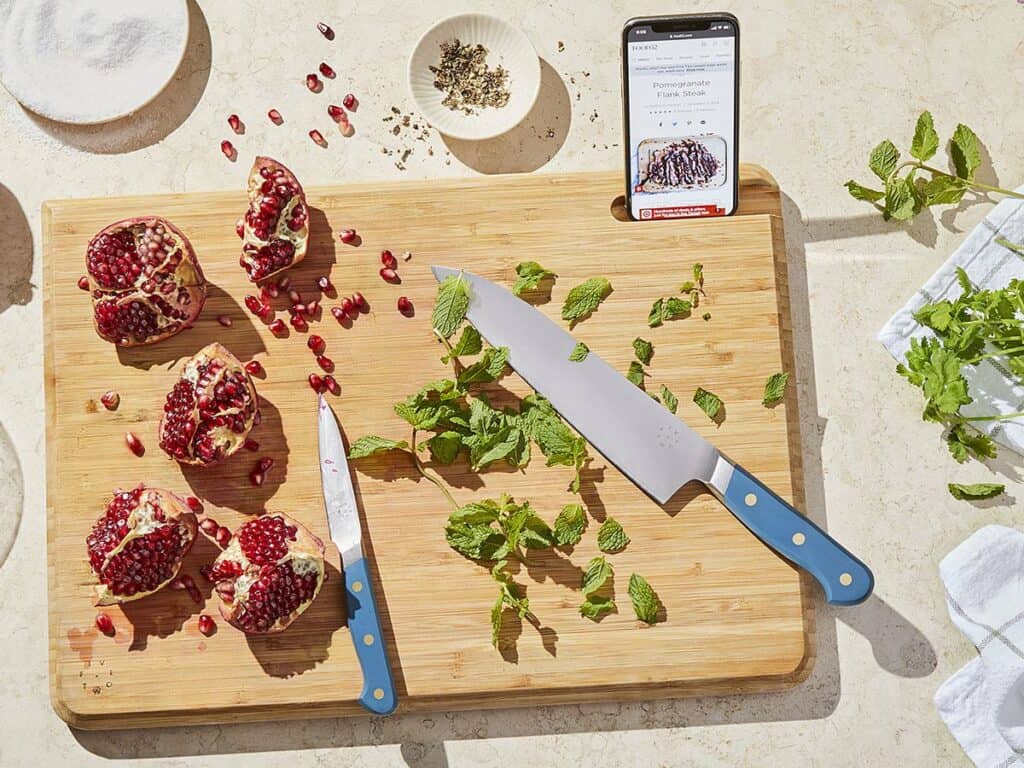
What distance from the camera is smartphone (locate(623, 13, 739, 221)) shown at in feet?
8.39

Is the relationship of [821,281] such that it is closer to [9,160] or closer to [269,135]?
[269,135]

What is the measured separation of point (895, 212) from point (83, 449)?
2.22m

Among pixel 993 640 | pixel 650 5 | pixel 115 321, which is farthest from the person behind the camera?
pixel 650 5

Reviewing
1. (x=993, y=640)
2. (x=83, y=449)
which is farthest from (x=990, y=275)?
(x=83, y=449)

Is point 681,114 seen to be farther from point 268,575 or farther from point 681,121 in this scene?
point 268,575

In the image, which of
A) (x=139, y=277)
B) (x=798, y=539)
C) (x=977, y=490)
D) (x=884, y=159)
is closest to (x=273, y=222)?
(x=139, y=277)

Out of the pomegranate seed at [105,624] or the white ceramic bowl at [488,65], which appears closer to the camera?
the pomegranate seed at [105,624]

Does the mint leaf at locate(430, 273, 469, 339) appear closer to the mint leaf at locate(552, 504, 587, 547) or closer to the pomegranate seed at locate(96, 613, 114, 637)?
the mint leaf at locate(552, 504, 587, 547)

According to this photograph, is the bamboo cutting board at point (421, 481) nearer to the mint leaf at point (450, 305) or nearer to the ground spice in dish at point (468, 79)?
→ the mint leaf at point (450, 305)

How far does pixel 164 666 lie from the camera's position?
2557mm

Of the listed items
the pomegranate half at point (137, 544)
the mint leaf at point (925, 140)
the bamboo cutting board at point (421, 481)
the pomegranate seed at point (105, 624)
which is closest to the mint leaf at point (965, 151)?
the mint leaf at point (925, 140)

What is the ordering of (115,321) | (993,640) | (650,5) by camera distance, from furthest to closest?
(650,5)
(993,640)
(115,321)

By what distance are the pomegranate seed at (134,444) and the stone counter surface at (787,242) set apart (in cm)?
37

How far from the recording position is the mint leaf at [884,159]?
274 centimetres
